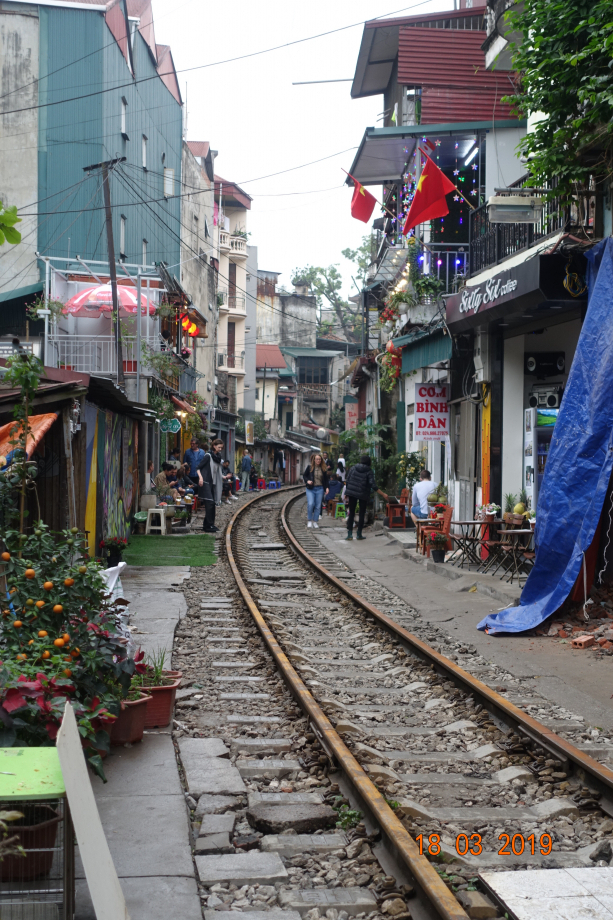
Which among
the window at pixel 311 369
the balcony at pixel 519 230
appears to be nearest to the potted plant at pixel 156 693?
the balcony at pixel 519 230

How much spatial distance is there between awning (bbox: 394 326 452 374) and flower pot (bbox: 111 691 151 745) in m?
12.0

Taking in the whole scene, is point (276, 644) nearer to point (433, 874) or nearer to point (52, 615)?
point (52, 615)

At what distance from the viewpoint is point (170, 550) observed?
56.3 ft

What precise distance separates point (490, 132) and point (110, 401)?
980cm

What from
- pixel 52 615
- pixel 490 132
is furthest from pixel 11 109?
pixel 52 615

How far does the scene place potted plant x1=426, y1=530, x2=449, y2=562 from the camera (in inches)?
602

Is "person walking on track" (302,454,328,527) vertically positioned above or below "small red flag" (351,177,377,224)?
below

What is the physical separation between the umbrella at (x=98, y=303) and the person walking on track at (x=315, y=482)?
592 cm

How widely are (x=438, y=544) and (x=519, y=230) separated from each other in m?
5.45

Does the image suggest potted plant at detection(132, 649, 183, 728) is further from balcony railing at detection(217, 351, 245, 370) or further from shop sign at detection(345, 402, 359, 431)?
balcony railing at detection(217, 351, 245, 370)

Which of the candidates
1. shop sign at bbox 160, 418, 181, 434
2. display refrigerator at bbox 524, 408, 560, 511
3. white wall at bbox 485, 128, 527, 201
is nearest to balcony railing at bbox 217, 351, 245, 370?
shop sign at bbox 160, 418, 181, 434

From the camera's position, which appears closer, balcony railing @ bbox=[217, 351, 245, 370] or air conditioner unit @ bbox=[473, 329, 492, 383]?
air conditioner unit @ bbox=[473, 329, 492, 383]

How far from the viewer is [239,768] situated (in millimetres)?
5477
